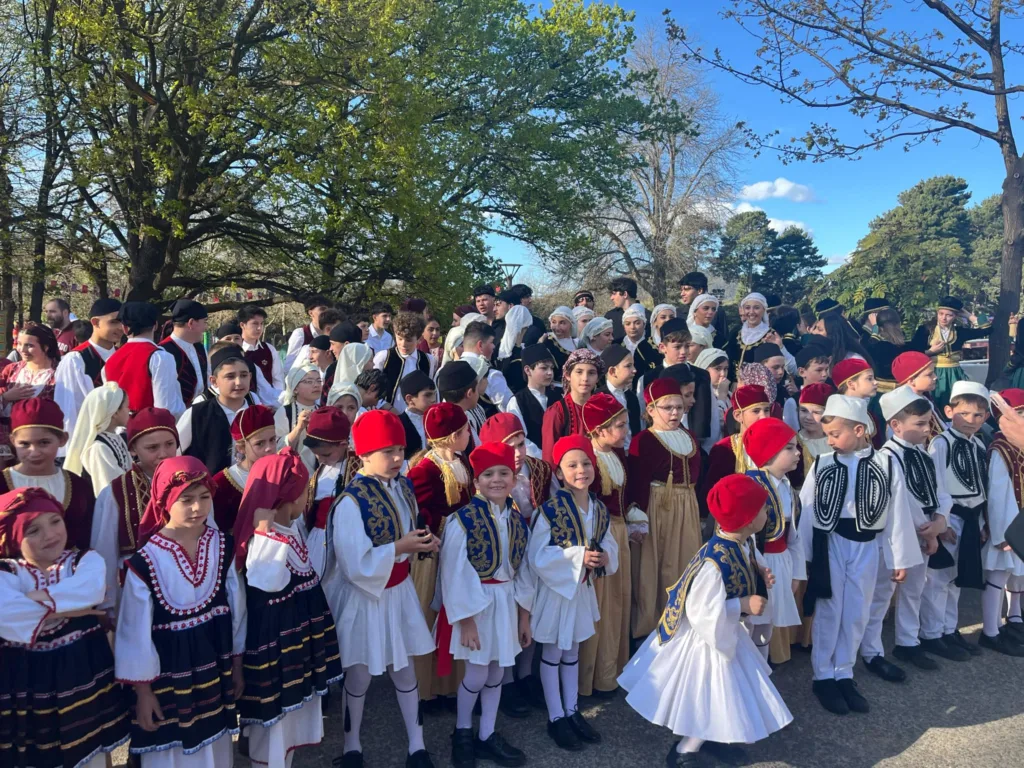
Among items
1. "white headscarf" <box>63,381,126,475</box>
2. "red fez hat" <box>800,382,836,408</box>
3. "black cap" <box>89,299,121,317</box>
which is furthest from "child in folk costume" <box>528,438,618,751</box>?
"black cap" <box>89,299,121,317</box>

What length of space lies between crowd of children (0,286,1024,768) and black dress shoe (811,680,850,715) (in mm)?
17

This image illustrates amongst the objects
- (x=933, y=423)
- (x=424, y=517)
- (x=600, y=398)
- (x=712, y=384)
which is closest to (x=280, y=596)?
(x=424, y=517)

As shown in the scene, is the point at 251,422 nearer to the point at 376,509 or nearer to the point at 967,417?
the point at 376,509

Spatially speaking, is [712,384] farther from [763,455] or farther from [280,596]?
[280,596]

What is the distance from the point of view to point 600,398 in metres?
3.90

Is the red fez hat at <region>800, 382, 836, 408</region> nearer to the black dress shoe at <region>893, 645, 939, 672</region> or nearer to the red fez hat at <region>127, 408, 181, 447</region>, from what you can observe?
the black dress shoe at <region>893, 645, 939, 672</region>

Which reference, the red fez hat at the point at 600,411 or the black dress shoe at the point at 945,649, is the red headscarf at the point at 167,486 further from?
the black dress shoe at the point at 945,649

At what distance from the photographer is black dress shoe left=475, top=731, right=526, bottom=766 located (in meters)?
3.13

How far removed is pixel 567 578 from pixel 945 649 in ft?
9.14

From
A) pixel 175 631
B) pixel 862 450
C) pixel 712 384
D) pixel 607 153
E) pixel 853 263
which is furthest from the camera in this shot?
pixel 853 263

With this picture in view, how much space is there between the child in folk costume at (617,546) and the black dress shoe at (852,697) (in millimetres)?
1163

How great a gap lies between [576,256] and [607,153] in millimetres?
6687

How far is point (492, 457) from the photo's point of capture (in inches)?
126

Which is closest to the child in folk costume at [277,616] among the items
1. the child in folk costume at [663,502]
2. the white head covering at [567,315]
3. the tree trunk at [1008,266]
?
the child in folk costume at [663,502]
